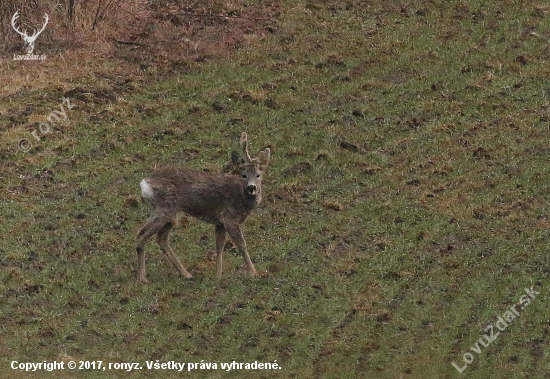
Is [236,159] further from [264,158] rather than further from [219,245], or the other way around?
[219,245]

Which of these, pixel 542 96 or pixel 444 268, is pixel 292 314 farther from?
pixel 542 96

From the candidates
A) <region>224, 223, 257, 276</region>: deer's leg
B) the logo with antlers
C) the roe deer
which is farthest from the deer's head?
the logo with antlers

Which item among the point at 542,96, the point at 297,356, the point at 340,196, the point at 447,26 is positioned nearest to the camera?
the point at 297,356

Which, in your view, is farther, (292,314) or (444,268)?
(444,268)

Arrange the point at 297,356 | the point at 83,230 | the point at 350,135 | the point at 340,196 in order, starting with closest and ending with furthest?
the point at 297,356 → the point at 83,230 → the point at 340,196 → the point at 350,135

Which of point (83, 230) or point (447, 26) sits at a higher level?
point (447, 26)

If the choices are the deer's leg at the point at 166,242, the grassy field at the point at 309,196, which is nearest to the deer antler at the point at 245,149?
the grassy field at the point at 309,196

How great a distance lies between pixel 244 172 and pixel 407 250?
123 inches

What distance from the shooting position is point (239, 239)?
1919 cm

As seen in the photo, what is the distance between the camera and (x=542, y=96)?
27.6 meters

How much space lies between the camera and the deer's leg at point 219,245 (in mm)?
18906

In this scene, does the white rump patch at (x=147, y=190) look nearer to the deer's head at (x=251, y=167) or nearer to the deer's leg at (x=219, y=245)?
the deer's leg at (x=219, y=245)

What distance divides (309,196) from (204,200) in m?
3.89

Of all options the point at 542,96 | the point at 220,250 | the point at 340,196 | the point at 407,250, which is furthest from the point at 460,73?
the point at 220,250
